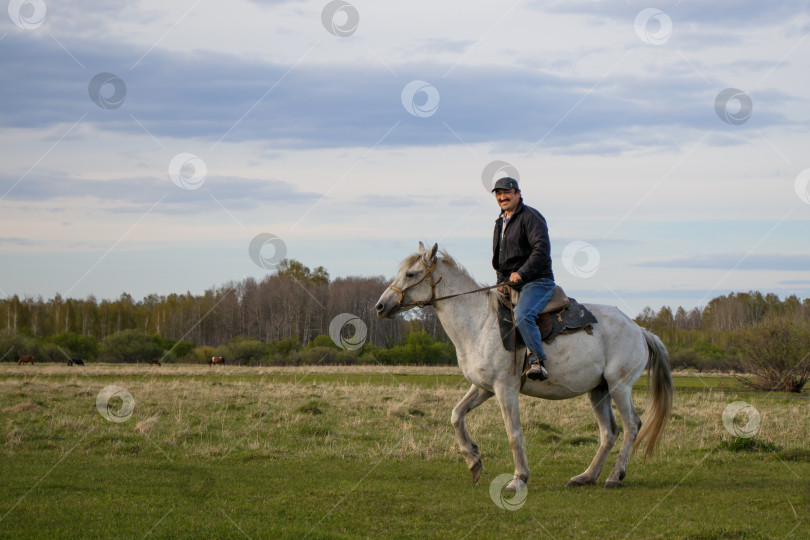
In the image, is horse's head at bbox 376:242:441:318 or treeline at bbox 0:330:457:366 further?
treeline at bbox 0:330:457:366

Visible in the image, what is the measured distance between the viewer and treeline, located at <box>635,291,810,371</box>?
35.2 meters

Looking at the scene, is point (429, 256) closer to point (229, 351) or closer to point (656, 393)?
point (656, 393)

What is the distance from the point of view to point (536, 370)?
9312 millimetres

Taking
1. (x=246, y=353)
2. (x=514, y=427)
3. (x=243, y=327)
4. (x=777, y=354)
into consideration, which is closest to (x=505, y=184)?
(x=514, y=427)

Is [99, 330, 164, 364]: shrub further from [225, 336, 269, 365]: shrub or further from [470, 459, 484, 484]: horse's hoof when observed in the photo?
[470, 459, 484, 484]: horse's hoof

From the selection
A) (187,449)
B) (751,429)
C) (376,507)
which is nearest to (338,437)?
(187,449)

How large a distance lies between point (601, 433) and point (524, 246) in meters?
2.73

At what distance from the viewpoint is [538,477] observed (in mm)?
10508

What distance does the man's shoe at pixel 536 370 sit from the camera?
9.33 metres

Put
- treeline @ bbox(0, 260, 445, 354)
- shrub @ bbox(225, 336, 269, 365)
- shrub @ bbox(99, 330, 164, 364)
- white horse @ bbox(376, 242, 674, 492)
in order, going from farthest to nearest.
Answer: treeline @ bbox(0, 260, 445, 354), shrub @ bbox(99, 330, 164, 364), shrub @ bbox(225, 336, 269, 365), white horse @ bbox(376, 242, 674, 492)

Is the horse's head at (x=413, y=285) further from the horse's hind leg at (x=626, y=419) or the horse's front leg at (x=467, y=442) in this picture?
the horse's hind leg at (x=626, y=419)

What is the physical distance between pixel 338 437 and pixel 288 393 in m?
10.3

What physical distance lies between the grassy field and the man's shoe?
1357mm

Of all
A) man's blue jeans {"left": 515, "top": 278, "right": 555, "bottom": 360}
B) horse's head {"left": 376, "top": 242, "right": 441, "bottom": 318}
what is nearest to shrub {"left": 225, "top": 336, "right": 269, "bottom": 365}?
horse's head {"left": 376, "top": 242, "right": 441, "bottom": 318}
